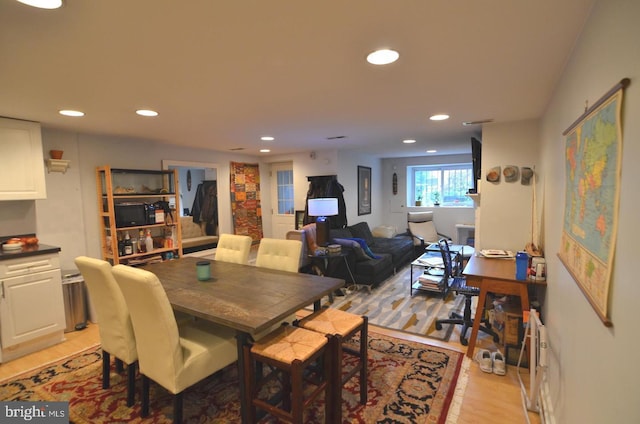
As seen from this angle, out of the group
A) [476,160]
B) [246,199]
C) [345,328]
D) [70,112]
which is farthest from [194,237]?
[476,160]

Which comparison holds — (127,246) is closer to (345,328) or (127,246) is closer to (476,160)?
(345,328)

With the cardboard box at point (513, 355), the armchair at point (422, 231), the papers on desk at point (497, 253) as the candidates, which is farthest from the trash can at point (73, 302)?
the armchair at point (422, 231)

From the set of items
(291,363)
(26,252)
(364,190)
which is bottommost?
(291,363)

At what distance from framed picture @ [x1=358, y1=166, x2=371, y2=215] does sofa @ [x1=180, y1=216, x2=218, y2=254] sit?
289 cm

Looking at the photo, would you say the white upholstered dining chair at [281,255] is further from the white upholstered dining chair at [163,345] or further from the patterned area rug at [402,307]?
the patterned area rug at [402,307]

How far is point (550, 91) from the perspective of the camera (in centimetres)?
223

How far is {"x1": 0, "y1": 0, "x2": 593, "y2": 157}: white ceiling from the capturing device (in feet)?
3.96

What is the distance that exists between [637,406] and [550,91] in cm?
214

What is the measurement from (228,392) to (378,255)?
3.06m

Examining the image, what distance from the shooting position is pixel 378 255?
4820 mm

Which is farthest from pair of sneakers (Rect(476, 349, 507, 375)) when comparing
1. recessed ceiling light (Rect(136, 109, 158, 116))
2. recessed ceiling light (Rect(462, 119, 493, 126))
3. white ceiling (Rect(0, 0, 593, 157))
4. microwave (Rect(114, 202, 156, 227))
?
microwave (Rect(114, 202, 156, 227))

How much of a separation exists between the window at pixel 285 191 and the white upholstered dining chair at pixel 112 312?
407cm

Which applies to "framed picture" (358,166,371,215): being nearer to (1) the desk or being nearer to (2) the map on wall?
(1) the desk

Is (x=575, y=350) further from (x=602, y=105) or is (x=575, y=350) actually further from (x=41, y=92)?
(x=41, y=92)
